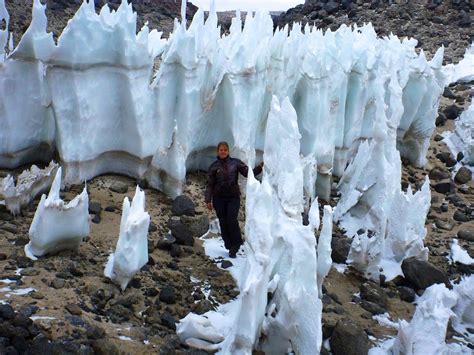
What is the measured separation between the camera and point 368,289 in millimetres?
5809

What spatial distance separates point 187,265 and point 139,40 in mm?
2477

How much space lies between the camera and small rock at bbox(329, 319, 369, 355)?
4508 mm

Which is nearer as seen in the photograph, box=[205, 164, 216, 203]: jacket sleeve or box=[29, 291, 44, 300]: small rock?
box=[29, 291, 44, 300]: small rock

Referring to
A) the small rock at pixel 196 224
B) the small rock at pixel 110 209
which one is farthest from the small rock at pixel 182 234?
the small rock at pixel 110 209

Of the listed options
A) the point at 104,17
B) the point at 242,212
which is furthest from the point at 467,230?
the point at 104,17

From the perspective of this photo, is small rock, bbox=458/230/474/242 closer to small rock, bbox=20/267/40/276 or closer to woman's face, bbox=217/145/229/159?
woman's face, bbox=217/145/229/159

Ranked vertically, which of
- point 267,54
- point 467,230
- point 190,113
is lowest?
point 467,230

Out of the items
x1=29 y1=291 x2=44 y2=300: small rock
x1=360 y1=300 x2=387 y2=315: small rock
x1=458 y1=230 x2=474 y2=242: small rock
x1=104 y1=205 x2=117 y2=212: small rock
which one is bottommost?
x1=458 y1=230 x2=474 y2=242: small rock

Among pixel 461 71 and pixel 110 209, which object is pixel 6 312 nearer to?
pixel 110 209

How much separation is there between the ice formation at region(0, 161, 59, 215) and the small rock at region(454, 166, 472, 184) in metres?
6.60

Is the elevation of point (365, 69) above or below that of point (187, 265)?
above

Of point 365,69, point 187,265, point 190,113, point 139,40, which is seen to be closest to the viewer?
point 187,265

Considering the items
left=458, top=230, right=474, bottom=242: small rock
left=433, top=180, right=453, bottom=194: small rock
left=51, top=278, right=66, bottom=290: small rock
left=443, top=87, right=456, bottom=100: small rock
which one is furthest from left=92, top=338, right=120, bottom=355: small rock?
left=443, top=87, right=456, bottom=100: small rock

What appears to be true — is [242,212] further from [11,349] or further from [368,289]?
[11,349]
